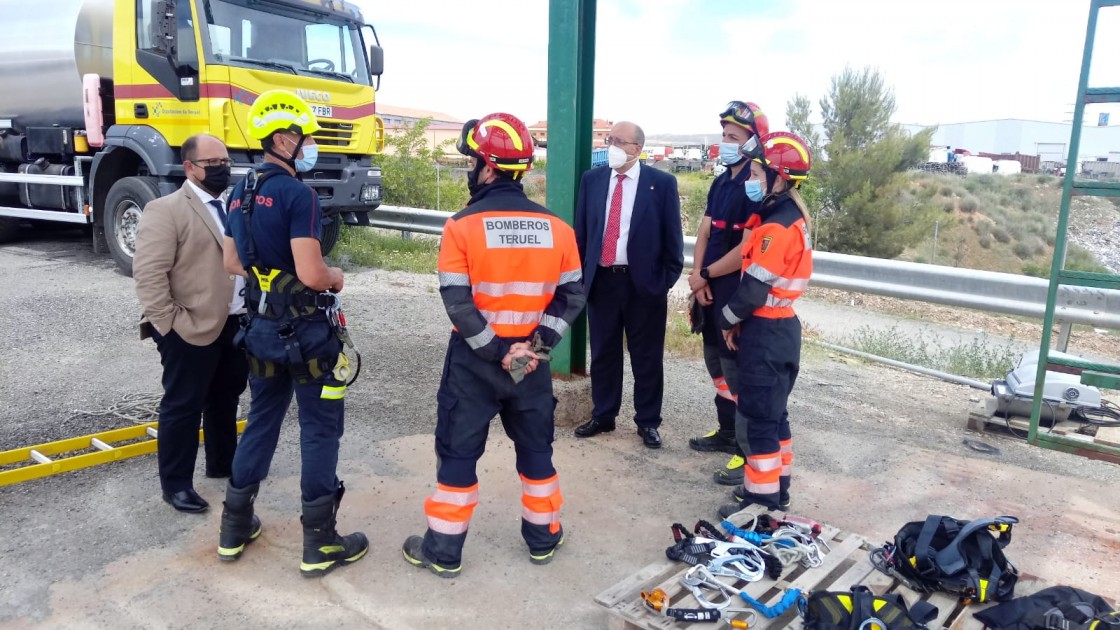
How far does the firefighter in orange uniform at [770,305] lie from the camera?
3.67m

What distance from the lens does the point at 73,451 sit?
14.5ft

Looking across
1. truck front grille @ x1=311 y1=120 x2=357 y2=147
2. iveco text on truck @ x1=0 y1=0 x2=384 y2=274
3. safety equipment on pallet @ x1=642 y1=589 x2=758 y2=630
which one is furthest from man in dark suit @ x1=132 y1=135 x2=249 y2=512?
truck front grille @ x1=311 y1=120 x2=357 y2=147

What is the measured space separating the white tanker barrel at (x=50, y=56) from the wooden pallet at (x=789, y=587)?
387 inches

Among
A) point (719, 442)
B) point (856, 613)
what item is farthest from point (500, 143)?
point (719, 442)

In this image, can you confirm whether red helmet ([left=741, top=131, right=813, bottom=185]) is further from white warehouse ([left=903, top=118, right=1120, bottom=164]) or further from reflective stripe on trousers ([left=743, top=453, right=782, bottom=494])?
white warehouse ([left=903, top=118, right=1120, bottom=164])

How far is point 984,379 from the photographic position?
649 centimetres

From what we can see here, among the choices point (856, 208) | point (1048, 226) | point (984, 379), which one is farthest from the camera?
point (1048, 226)

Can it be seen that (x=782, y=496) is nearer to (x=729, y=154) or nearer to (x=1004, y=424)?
(x=729, y=154)

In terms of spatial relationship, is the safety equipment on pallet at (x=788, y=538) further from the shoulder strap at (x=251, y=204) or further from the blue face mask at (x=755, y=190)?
the shoulder strap at (x=251, y=204)

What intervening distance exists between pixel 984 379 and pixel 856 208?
757 inches

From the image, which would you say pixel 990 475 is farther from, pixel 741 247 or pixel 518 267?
pixel 518 267

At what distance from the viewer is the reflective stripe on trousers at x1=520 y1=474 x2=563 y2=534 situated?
3377mm

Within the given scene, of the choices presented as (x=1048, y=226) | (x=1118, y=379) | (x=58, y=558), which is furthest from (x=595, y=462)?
(x=1048, y=226)

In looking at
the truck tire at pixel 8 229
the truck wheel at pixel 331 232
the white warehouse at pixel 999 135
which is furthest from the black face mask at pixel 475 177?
the white warehouse at pixel 999 135
